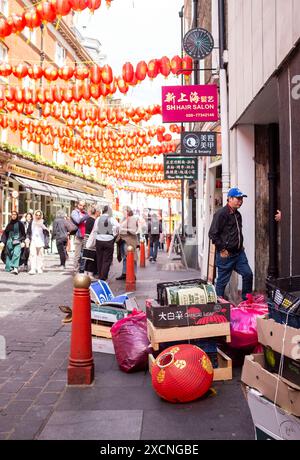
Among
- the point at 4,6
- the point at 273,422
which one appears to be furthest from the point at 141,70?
the point at 4,6

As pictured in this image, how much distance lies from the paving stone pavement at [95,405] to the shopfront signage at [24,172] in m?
16.7

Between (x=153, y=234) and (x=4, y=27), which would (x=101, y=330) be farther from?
(x=153, y=234)

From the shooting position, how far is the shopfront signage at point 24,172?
72.3 feet

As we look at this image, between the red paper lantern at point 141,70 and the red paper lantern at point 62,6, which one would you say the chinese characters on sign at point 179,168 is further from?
the red paper lantern at point 62,6

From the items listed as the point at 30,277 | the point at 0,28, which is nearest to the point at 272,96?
the point at 0,28

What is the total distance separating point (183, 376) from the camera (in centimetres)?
387

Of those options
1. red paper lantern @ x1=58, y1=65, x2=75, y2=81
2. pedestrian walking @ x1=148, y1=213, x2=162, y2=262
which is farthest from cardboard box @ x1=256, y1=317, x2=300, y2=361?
pedestrian walking @ x1=148, y1=213, x2=162, y2=262

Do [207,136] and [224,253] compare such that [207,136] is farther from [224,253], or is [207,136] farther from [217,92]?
[224,253]

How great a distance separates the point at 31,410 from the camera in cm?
385

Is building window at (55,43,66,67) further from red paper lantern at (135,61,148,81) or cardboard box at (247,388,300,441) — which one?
cardboard box at (247,388,300,441)

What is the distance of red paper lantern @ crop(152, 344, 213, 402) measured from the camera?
387 centimetres

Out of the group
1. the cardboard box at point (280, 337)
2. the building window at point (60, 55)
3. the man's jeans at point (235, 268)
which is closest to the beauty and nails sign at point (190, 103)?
the man's jeans at point (235, 268)

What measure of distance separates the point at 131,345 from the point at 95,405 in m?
1.04

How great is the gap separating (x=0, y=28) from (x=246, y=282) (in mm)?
7550
